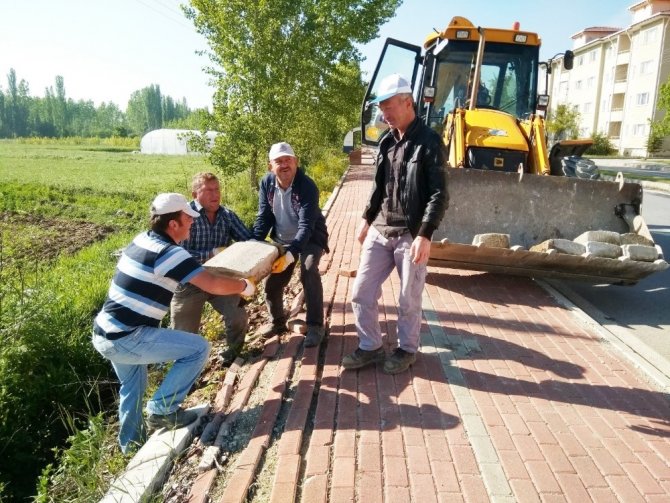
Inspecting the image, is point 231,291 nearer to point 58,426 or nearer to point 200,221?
point 200,221

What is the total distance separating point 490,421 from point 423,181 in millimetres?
1594

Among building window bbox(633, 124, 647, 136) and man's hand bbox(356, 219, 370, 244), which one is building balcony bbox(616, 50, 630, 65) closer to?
building window bbox(633, 124, 647, 136)

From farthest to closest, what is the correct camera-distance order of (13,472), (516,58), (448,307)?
(516,58)
(448,307)
(13,472)

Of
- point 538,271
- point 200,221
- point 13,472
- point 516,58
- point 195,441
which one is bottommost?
point 13,472

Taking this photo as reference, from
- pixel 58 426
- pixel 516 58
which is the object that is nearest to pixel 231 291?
pixel 58 426

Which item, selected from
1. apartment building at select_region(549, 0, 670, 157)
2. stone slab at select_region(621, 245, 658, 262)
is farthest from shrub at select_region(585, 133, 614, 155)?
stone slab at select_region(621, 245, 658, 262)

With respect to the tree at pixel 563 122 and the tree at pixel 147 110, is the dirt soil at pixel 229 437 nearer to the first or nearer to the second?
the tree at pixel 563 122

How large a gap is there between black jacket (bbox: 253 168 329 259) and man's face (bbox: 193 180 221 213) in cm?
37

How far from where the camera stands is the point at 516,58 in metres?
7.19

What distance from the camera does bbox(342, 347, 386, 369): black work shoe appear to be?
3.76 meters

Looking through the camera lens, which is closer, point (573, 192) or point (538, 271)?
point (538, 271)

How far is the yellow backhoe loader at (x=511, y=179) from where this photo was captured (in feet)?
16.9

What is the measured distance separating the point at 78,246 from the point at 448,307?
7.40 meters

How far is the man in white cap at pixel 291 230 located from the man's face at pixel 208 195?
0.39 metres
